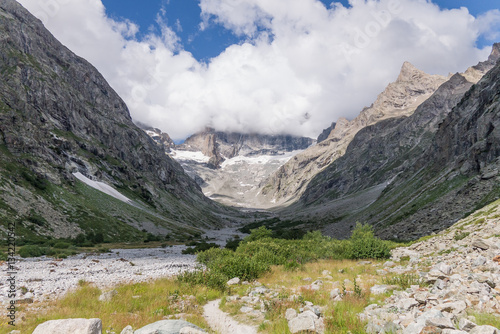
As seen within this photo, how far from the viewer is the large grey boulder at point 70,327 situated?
24.8 feet

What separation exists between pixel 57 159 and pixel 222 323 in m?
116

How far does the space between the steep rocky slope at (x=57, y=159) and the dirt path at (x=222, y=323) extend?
5030cm

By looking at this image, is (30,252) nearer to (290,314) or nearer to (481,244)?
(290,314)

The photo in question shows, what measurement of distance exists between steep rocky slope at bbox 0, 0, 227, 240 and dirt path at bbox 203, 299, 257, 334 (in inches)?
1980

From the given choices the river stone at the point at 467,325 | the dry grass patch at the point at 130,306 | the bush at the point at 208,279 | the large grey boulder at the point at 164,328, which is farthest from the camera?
the bush at the point at 208,279

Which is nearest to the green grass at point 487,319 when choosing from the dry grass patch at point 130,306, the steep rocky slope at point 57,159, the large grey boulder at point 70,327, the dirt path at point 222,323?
the dirt path at point 222,323

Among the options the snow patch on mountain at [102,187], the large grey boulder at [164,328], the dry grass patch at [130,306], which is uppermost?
the snow patch on mountain at [102,187]

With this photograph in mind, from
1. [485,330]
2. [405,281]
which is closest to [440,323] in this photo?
[485,330]

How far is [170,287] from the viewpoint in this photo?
15.8 m

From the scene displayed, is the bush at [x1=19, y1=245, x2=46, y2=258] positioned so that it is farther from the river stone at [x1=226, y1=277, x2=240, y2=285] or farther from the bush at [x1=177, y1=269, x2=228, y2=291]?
the river stone at [x1=226, y1=277, x2=240, y2=285]

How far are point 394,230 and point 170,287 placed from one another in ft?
175

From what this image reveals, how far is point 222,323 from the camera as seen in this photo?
10992 mm

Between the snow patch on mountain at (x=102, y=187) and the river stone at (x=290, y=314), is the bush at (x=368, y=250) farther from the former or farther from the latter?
the snow patch on mountain at (x=102, y=187)

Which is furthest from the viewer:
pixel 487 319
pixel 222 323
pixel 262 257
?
pixel 262 257
